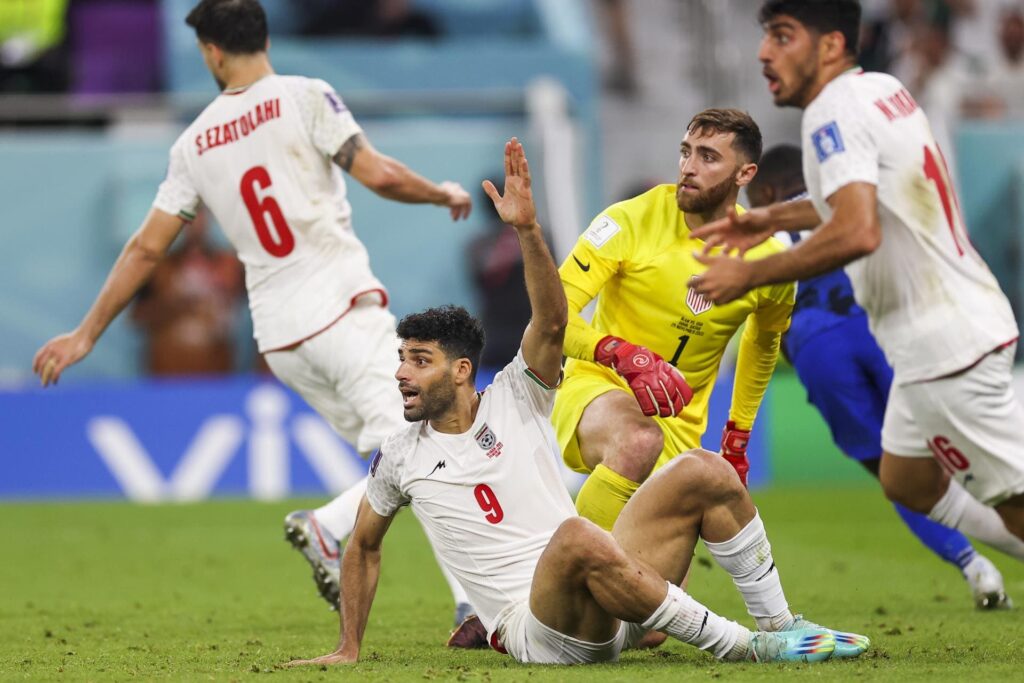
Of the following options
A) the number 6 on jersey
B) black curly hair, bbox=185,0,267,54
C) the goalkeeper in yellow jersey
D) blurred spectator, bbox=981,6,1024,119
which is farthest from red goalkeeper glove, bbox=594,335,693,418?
blurred spectator, bbox=981,6,1024,119

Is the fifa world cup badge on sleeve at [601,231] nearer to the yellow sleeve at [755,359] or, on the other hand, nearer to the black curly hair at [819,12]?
the yellow sleeve at [755,359]

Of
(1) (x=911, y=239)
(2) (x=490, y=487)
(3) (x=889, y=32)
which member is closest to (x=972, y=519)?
(1) (x=911, y=239)

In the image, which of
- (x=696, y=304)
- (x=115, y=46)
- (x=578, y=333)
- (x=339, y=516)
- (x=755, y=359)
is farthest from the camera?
(x=115, y=46)

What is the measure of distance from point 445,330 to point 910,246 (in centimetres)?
162

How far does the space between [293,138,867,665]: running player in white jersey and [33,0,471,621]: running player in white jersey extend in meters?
1.43

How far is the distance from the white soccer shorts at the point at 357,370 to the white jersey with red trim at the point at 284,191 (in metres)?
0.08

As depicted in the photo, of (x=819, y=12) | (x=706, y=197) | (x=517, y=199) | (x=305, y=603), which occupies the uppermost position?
(x=819, y=12)

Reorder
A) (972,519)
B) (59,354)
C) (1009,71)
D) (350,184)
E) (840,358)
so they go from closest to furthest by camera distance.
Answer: (972,519) < (59,354) < (840,358) < (350,184) < (1009,71)

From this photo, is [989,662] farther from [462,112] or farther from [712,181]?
[462,112]

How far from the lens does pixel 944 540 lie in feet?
25.7

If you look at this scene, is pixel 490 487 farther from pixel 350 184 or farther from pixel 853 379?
pixel 350 184

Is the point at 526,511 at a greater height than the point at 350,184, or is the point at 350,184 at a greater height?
the point at 526,511

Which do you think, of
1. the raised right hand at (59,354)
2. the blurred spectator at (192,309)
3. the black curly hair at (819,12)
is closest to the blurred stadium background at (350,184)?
the blurred spectator at (192,309)

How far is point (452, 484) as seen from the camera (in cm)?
586
